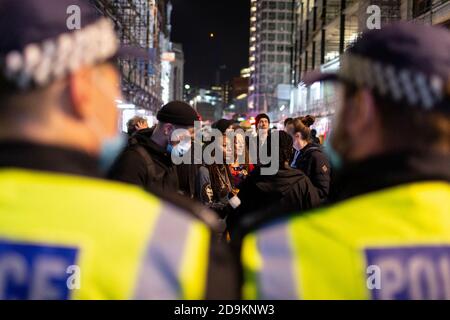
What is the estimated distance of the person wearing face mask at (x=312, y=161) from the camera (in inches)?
284

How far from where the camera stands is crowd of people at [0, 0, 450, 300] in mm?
1426

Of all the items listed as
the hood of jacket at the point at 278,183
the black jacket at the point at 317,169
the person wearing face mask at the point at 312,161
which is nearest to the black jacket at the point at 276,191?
the hood of jacket at the point at 278,183

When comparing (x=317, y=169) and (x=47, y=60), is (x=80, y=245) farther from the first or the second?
(x=317, y=169)

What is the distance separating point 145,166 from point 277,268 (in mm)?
3236

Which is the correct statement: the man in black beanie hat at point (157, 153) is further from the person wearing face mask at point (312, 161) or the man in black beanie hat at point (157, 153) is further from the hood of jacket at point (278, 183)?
the person wearing face mask at point (312, 161)

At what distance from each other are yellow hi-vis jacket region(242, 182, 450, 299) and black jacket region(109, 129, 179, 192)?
111 inches

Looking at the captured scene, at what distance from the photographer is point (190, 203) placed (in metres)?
1.59

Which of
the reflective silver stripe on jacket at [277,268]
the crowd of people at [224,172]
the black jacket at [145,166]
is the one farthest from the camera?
the crowd of people at [224,172]

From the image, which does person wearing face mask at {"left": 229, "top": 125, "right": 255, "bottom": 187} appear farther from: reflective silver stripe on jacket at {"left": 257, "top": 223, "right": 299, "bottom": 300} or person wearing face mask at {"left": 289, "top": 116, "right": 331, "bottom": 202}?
reflective silver stripe on jacket at {"left": 257, "top": 223, "right": 299, "bottom": 300}


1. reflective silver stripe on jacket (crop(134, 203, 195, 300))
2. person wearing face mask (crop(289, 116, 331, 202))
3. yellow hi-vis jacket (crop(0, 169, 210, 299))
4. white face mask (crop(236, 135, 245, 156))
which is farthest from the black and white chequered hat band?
white face mask (crop(236, 135, 245, 156))

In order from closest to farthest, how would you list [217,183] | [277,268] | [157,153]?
1. [277,268]
2. [157,153]
3. [217,183]

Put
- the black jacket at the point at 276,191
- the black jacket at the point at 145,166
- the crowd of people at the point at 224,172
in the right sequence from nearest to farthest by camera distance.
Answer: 1. the black jacket at the point at 145,166
2. the crowd of people at the point at 224,172
3. the black jacket at the point at 276,191

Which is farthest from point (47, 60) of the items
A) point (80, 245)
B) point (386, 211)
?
point (386, 211)
